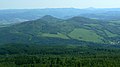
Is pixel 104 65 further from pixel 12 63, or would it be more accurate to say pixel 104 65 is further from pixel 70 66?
pixel 12 63

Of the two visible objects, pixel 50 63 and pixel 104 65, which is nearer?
pixel 104 65

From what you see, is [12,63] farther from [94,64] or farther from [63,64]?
[94,64]

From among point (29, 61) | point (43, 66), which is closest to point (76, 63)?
point (43, 66)

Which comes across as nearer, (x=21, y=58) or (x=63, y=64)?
(x=63, y=64)

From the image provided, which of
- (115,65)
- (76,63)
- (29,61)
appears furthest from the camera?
(29,61)

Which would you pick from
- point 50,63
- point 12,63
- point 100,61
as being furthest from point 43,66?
point 100,61

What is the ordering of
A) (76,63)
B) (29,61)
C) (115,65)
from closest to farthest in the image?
1. (115,65)
2. (76,63)
3. (29,61)

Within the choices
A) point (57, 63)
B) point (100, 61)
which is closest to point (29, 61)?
point (57, 63)
